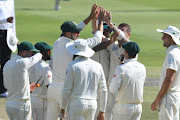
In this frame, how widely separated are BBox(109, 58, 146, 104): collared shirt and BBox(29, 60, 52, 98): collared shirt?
1296 mm

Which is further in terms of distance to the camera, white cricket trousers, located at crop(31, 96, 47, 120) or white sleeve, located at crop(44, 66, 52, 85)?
white cricket trousers, located at crop(31, 96, 47, 120)

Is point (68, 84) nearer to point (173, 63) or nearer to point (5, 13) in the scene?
point (173, 63)

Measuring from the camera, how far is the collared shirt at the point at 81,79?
762 cm

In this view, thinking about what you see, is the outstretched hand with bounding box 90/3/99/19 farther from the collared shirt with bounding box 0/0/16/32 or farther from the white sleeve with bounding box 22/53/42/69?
the collared shirt with bounding box 0/0/16/32

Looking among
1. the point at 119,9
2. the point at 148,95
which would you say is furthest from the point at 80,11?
the point at 148,95

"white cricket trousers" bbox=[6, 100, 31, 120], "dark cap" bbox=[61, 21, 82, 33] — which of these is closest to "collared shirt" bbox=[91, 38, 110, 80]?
"dark cap" bbox=[61, 21, 82, 33]

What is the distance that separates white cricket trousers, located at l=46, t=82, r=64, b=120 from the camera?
856cm

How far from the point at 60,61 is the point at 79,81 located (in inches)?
37.4

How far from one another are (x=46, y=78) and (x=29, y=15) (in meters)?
22.9

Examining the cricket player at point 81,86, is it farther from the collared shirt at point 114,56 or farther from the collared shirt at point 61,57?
the collared shirt at point 114,56

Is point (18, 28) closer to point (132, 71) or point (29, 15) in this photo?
point (29, 15)

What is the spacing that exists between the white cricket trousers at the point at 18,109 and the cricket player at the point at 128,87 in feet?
4.59

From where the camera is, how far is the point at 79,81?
7.64m

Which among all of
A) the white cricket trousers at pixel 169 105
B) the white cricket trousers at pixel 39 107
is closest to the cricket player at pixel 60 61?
the white cricket trousers at pixel 39 107
